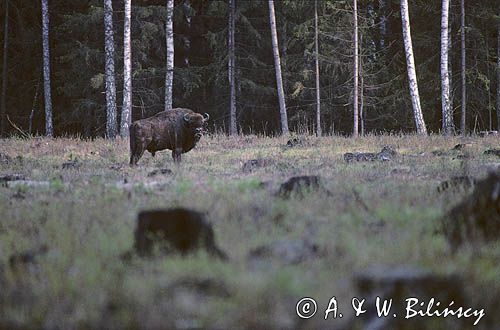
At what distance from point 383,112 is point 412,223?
2853cm

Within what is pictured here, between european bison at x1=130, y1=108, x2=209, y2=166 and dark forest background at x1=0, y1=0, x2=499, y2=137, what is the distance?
40.0 ft

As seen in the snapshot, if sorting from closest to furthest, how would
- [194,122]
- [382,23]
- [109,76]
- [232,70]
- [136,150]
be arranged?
[136,150] → [194,122] → [109,76] → [232,70] → [382,23]

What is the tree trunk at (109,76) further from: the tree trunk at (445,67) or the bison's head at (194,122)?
the tree trunk at (445,67)

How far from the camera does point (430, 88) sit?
3089cm

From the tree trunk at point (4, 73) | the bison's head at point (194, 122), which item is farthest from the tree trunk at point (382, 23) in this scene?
the bison's head at point (194, 122)

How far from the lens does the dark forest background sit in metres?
31.0

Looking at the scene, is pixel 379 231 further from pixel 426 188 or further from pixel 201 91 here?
pixel 201 91

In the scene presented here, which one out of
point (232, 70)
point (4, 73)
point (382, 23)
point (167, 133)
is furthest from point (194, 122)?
point (382, 23)

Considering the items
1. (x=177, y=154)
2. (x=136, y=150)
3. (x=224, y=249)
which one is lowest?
(x=224, y=249)

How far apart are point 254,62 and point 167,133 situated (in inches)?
754

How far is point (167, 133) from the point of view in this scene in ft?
52.4

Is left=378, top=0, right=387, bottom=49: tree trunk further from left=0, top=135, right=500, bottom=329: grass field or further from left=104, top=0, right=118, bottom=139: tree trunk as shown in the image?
left=0, top=135, right=500, bottom=329: grass field

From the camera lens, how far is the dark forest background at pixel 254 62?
31.0m

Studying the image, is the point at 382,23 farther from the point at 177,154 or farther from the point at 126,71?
the point at 177,154
